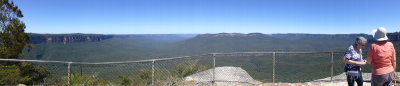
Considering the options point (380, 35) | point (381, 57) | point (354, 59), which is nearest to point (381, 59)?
point (381, 57)

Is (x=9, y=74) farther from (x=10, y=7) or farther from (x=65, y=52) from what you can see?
(x=65, y=52)

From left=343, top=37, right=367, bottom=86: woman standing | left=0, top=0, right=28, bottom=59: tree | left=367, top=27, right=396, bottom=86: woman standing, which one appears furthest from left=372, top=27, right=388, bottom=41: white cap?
left=0, top=0, right=28, bottom=59: tree

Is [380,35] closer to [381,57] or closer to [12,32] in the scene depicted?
[381,57]

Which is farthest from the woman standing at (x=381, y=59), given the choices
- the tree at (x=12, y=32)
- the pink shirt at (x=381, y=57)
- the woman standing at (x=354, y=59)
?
the tree at (x=12, y=32)

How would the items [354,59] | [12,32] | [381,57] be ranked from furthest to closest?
[12,32]
[354,59]
[381,57]

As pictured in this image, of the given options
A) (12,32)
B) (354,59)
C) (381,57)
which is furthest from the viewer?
(12,32)

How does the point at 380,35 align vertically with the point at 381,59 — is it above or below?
above

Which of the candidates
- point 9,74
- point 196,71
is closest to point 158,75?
point 9,74

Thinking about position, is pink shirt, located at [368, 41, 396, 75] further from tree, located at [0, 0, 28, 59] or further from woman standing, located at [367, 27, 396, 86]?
tree, located at [0, 0, 28, 59]
